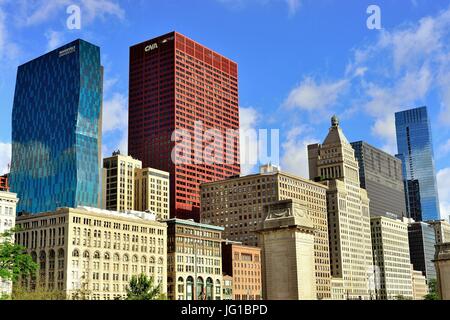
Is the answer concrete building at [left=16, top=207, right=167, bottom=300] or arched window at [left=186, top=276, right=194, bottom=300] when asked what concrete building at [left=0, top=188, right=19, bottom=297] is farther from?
arched window at [left=186, top=276, right=194, bottom=300]

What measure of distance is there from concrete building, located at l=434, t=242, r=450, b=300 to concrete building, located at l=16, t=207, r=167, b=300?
272 feet

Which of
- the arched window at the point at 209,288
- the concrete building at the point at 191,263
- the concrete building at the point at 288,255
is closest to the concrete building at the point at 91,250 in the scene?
the concrete building at the point at 191,263

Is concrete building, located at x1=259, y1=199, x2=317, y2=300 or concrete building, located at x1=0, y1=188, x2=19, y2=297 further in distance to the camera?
concrete building, located at x1=0, y1=188, x2=19, y2=297

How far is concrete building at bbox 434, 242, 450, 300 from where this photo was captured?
99.8 metres

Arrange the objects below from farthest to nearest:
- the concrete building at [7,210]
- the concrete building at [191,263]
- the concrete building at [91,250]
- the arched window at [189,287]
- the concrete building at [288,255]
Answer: the arched window at [189,287] < the concrete building at [191,263] < the concrete building at [91,250] < the concrete building at [7,210] < the concrete building at [288,255]

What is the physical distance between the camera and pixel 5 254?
57.9 m

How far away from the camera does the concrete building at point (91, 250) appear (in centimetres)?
15675

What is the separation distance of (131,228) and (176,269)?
1972 centimetres

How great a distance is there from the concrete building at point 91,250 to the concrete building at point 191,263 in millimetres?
4176

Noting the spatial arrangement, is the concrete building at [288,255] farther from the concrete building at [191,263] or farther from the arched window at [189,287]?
the arched window at [189,287]

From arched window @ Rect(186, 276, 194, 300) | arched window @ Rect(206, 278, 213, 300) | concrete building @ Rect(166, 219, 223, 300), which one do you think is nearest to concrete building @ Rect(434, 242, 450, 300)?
concrete building @ Rect(166, 219, 223, 300)

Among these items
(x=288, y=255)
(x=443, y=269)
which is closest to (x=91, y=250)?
(x=443, y=269)

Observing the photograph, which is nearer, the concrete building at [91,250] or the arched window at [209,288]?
the concrete building at [91,250]
